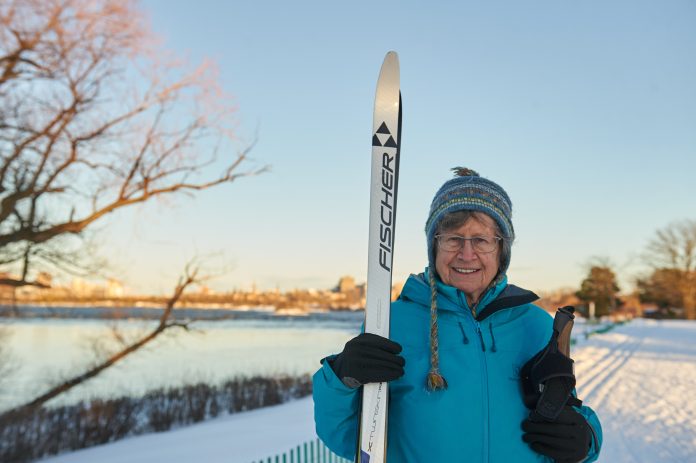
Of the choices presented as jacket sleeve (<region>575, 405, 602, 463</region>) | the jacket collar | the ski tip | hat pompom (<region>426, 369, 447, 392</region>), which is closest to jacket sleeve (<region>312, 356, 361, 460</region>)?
hat pompom (<region>426, 369, 447, 392</region>)

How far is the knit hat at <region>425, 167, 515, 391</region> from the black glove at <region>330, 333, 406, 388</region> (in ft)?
0.44

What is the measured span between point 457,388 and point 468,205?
556 millimetres

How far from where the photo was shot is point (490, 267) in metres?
1.61

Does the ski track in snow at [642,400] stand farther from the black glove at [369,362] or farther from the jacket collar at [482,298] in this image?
→ the black glove at [369,362]

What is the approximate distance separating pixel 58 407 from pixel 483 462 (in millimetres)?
12793

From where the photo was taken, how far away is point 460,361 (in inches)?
57.5

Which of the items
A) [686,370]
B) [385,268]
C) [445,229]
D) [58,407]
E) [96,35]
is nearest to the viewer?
[445,229]

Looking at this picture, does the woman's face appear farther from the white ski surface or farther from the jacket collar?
the white ski surface

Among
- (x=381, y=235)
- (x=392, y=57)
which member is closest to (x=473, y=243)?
(x=381, y=235)

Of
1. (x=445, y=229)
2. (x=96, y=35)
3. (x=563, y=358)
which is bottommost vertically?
(x=563, y=358)

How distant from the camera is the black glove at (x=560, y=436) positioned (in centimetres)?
145

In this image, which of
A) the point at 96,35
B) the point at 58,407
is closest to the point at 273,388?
the point at 58,407

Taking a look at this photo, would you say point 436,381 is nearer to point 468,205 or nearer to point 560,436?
point 560,436

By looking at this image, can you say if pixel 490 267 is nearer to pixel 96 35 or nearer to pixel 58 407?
pixel 96 35
